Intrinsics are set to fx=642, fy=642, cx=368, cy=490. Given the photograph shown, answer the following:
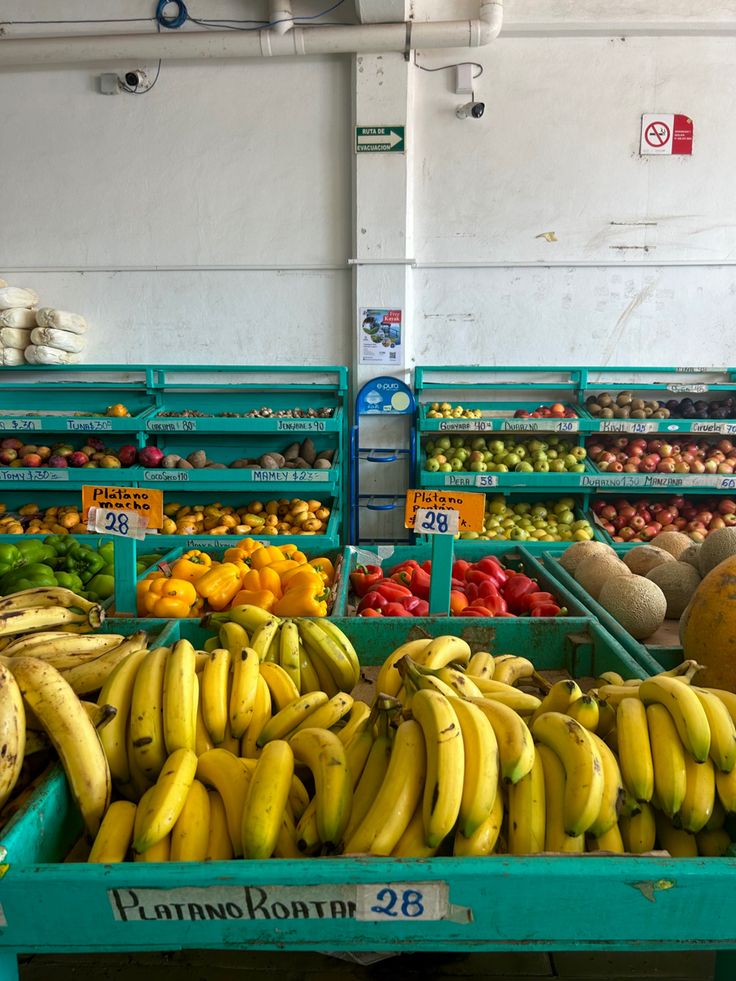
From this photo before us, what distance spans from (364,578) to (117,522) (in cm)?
110

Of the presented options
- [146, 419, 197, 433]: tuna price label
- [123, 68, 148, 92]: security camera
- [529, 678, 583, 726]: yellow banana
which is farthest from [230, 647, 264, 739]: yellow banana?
[123, 68, 148, 92]: security camera

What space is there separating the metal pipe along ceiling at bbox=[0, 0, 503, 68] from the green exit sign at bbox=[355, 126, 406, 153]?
55 cm

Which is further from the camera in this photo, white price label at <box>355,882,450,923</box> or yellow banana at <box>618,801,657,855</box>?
yellow banana at <box>618,801,657,855</box>

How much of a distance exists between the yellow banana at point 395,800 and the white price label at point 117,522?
1.24 metres

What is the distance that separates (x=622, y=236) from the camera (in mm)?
5363

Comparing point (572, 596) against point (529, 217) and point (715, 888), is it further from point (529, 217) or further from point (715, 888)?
point (529, 217)

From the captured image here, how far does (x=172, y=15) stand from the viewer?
509 centimetres

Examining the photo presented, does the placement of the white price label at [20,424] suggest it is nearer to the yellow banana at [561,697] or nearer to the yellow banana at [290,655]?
the yellow banana at [290,655]

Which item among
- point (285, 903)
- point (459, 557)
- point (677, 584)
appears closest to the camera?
point (285, 903)

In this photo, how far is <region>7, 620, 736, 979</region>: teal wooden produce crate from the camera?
103 centimetres

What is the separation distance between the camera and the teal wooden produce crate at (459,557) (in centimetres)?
259

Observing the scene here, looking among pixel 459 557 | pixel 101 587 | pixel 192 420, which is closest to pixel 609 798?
pixel 459 557

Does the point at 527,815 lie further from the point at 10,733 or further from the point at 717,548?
the point at 717,548

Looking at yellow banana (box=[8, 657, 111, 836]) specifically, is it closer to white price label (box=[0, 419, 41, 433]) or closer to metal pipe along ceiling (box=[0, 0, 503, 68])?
white price label (box=[0, 419, 41, 433])
